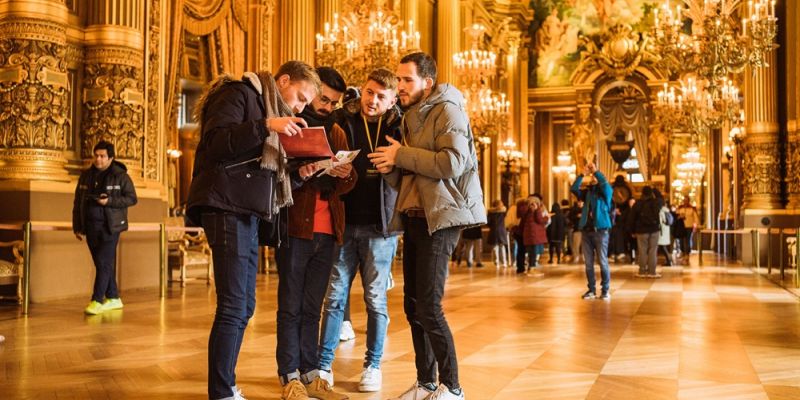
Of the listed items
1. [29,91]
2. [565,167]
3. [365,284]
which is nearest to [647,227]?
[29,91]

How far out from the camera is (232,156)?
3.68 metres

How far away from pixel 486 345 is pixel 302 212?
2404 mm

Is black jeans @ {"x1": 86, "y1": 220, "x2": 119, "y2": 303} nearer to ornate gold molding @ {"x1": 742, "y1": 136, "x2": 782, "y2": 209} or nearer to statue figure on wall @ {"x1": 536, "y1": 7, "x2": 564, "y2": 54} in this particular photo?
ornate gold molding @ {"x1": 742, "y1": 136, "x2": 782, "y2": 209}

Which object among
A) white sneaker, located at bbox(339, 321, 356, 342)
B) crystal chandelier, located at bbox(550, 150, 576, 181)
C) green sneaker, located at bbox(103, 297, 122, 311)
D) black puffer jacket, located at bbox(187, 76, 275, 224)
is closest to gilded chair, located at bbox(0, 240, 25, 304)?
green sneaker, located at bbox(103, 297, 122, 311)

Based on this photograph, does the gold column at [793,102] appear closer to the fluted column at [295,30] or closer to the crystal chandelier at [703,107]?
the crystal chandelier at [703,107]

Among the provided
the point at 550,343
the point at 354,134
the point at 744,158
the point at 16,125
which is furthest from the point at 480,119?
the point at 354,134

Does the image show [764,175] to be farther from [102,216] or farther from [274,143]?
[274,143]

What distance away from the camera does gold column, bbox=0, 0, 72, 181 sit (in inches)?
356

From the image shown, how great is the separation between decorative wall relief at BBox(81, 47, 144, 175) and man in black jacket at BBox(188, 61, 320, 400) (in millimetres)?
6823

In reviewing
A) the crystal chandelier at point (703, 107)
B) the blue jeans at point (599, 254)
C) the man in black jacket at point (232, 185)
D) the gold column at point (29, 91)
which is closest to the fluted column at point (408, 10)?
the crystal chandelier at point (703, 107)

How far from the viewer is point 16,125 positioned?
9055mm

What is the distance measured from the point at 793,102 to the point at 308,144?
56.0 feet

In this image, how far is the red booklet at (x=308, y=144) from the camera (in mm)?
3811

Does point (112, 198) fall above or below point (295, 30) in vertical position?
below
